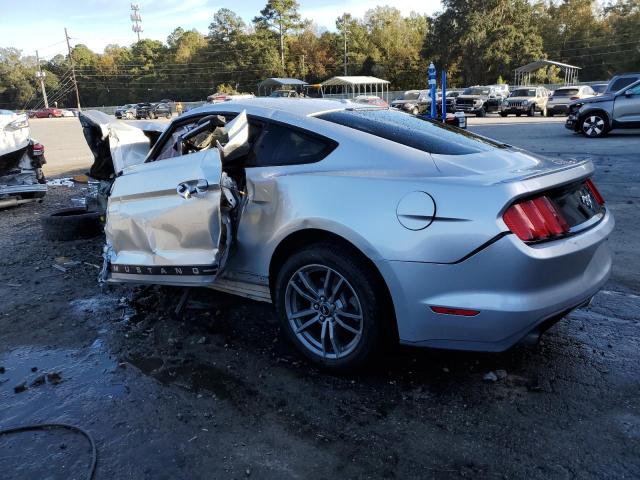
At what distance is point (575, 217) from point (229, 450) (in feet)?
7.31

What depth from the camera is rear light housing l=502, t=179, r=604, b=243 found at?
2.53 metres

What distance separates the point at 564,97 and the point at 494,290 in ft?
100

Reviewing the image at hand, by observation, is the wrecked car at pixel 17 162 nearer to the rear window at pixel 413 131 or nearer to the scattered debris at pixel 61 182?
the scattered debris at pixel 61 182

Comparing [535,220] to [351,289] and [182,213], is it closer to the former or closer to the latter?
[351,289]

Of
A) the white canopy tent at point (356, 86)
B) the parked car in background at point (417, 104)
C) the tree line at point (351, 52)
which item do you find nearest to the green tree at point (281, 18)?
the tree line at point (351, 52)

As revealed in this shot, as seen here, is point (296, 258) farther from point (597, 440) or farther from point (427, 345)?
point (597, 440)

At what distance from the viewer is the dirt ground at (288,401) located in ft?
7.99

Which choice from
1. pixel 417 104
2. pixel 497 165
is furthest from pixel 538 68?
pixel 497 165

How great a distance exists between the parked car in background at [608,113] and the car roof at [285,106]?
1387 cm

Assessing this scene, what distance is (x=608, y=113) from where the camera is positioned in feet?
49.3

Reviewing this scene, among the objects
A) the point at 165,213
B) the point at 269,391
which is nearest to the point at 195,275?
the point at 165,213

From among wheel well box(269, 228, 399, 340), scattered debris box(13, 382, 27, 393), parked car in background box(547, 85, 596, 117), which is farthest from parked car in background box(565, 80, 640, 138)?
scattered debris box(13, 382, 27, 393)

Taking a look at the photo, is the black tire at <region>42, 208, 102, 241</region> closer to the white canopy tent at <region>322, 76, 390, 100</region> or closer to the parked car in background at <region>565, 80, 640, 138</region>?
the parked car in background at <region>565, 80, 640, 138</region>

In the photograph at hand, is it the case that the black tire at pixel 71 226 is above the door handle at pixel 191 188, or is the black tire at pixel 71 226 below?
below
